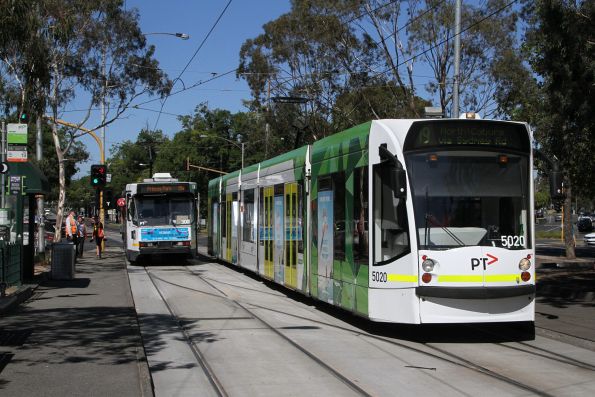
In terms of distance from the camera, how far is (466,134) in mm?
10289

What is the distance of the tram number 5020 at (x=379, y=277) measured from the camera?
10.2 m

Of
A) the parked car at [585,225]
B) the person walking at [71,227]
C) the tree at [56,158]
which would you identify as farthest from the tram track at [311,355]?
the parked car at [585,225]

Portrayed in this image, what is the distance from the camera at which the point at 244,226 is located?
21109 mm

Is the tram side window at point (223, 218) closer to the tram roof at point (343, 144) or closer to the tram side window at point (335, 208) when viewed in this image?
the tram roof at point (343, 144)

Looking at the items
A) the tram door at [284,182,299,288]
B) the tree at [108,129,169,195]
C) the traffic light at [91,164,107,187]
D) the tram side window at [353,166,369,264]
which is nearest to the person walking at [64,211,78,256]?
the traffic light at [91,164,107,187]

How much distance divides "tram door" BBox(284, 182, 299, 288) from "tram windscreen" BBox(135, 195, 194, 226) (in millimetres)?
10784

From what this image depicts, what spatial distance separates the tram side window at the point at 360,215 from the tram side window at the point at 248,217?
8752 mm

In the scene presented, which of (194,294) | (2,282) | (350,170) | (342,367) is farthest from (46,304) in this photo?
(342,367)

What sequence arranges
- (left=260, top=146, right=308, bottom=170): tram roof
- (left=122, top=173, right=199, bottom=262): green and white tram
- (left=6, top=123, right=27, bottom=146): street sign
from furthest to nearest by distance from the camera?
(left=122, top=173, right=199, bottom=262): green and white tram, (left=6, top=123, right=27, bottom=146): street sign, (left=260, top=146, right=308, bottom=170): tram roof

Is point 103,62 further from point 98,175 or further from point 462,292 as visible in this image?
point 462,292

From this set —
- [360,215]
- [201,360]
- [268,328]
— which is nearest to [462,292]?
[360,215]

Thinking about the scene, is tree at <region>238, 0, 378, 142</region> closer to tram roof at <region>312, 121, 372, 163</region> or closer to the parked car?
tram roof at <region>312, 121, 372, 163</region>

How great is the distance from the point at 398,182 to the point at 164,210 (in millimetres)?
17312

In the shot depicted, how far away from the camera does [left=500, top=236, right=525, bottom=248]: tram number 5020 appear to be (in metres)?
10.1
